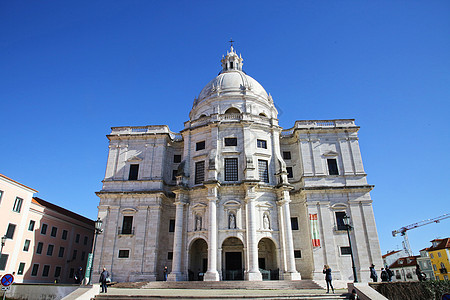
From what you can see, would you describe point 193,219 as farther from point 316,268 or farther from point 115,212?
point 316,268

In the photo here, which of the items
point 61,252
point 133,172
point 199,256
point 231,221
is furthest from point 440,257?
point 61,252

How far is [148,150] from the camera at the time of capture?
36.9m

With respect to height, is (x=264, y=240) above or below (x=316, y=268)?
above

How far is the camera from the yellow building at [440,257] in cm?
5622

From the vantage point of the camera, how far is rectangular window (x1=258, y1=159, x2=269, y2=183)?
3312cm

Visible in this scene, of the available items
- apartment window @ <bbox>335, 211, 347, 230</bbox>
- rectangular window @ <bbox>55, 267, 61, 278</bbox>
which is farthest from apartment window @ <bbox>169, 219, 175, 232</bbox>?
apartment window @ <bbox>335, 211, 347, 230</bbox>

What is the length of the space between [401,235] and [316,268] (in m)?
107

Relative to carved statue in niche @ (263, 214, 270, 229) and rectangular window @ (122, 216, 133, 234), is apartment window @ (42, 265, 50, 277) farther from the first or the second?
carved statue in niche @ (263, 214, 270, 229)

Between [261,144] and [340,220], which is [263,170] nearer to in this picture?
[261,144]

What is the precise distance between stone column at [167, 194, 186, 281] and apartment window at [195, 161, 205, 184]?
304 cm

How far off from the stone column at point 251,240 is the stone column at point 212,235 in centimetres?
319

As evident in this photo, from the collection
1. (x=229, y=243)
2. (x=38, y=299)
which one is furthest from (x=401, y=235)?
(x=38, y=299)

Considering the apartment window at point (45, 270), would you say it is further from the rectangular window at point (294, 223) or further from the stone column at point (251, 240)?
the rectangular window at point (294, 223)

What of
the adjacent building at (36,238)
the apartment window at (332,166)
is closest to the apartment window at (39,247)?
the adjacent building at (36,238)
